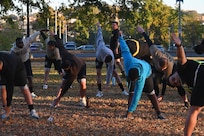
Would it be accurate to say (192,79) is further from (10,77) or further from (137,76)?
(10,77)

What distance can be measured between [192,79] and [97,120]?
246cm

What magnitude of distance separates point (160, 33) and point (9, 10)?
1608 inches

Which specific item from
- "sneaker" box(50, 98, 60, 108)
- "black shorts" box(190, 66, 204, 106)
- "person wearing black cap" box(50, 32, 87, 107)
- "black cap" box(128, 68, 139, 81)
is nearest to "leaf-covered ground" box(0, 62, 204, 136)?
"sneaker" box(50, 98, 60, 108)

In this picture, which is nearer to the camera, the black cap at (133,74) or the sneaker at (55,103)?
the black cap at (133,74)

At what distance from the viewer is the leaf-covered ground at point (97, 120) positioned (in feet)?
20.7

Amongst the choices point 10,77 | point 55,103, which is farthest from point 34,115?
point 55,103

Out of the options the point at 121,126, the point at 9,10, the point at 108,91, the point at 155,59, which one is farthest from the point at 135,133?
the point at 9,10

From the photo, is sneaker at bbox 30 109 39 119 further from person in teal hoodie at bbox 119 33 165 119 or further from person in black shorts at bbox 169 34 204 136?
person in black shorts at bbox 169 34 204 136

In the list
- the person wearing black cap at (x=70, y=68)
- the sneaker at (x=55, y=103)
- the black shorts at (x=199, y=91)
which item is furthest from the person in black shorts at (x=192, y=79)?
the sneaker at (x=55, y=103)

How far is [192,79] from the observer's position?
5.25 meters

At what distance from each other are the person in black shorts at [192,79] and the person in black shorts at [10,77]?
298 centimetres

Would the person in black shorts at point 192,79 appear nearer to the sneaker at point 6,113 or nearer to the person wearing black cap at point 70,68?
the person wearing black cap at point 70,68

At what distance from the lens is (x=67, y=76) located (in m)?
7.99

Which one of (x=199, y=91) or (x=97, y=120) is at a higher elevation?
(x=199, y=91)
